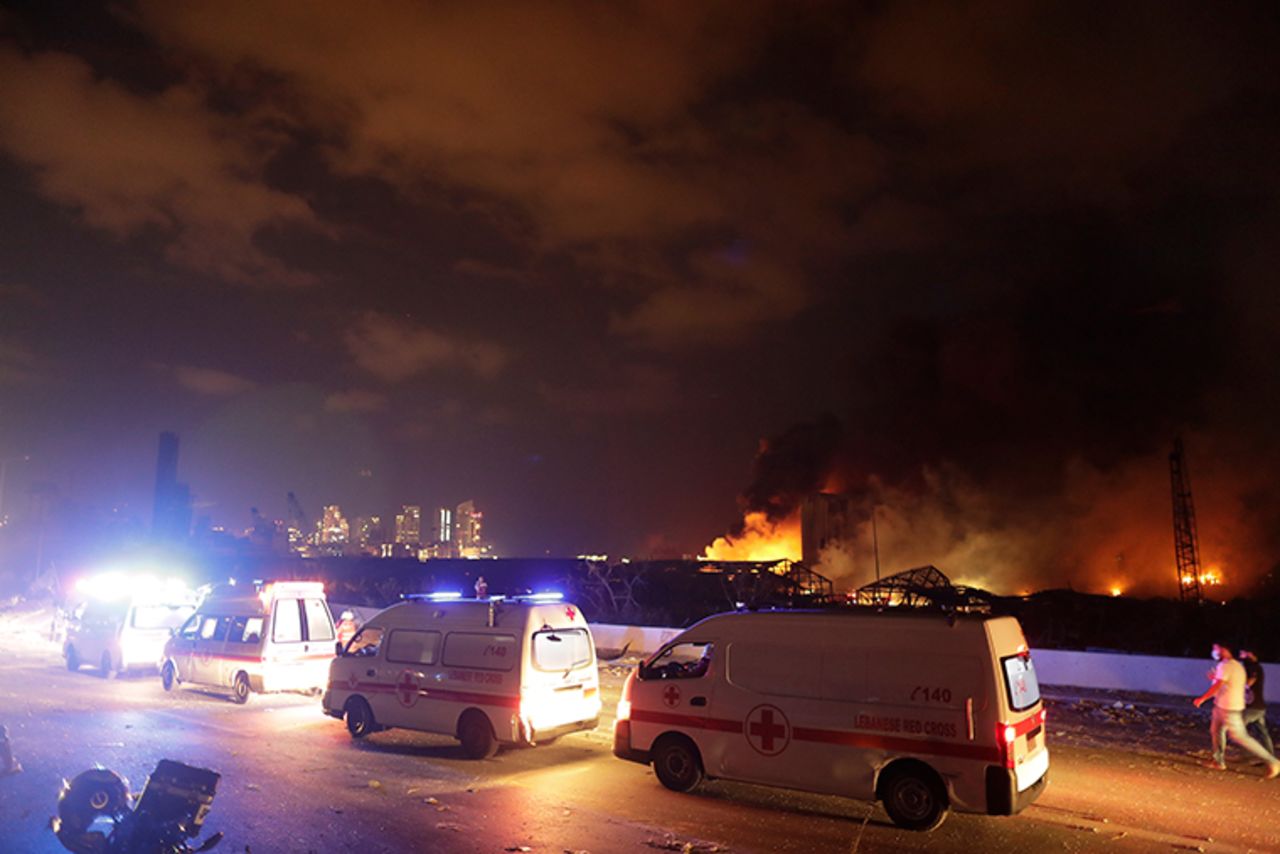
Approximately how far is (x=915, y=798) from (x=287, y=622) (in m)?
11.4

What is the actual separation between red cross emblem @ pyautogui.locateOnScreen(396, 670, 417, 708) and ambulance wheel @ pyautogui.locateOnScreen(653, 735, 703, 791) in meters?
3.87

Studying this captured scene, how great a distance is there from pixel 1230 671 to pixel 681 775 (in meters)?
7.06

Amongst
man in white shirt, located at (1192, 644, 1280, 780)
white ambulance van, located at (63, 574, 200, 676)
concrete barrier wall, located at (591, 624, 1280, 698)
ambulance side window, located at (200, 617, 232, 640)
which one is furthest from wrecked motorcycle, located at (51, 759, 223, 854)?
concrete barrier wall, located at (591, 624, 1280, 698)

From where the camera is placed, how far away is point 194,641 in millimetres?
16250

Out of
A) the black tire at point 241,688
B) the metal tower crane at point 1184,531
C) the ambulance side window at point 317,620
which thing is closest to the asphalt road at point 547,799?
Result: the black tire at point 241,688

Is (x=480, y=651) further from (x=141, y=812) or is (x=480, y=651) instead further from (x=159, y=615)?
(x=159, y=615)

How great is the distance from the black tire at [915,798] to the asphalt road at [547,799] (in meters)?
0.15

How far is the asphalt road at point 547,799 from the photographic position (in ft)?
25.2

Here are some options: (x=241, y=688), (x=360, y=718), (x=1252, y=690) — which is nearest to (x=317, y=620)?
(x=241, y=688)

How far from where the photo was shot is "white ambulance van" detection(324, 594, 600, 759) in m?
10.8

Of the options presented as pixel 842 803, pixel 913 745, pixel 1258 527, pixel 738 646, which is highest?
pixel 1258 527

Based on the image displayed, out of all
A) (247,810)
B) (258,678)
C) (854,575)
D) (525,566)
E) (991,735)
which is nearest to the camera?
(991,735)

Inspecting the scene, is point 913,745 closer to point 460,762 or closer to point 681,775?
point 681,775

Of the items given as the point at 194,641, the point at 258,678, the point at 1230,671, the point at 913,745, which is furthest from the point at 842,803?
the point at 194,641
